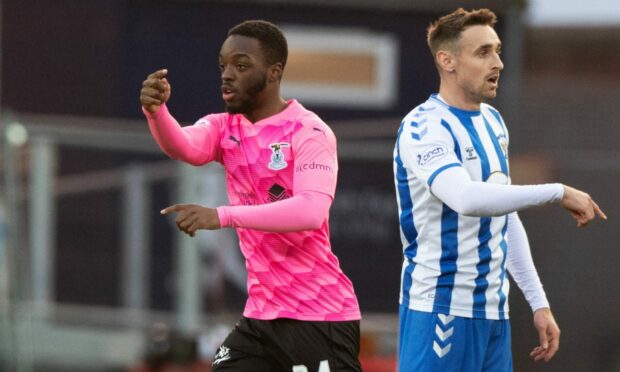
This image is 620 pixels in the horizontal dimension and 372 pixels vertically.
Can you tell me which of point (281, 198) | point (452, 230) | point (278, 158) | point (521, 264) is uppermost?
point (278, 158)

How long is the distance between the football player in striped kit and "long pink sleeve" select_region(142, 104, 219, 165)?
0.77 meters

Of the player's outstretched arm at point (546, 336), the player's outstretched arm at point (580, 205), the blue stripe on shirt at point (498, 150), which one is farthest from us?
the player's outstretched arm at point (546, 336)

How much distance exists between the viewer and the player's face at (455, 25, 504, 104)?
19.0 feet

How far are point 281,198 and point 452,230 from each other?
2.28 ft

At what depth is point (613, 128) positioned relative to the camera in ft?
34.4

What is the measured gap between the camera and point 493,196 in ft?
17.6

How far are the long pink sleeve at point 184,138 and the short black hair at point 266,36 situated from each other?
399 millimetres

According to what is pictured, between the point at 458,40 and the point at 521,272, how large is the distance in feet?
3.31

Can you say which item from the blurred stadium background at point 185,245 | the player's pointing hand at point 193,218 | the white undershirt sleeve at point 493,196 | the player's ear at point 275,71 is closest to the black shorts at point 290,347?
the player's pointing hand at point 193,218

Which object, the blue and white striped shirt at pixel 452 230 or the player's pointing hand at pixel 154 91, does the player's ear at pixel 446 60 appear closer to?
the blue and white striped shirt at pixel 452 230

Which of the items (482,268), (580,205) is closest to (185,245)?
(482,268)

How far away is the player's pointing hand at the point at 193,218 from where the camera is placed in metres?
5.31

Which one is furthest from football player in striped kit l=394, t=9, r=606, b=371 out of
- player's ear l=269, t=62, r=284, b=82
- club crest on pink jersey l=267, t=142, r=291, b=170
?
player's ear l=269, t=62, r=284, b=82

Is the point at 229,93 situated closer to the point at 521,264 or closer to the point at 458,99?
the point at 458,99
